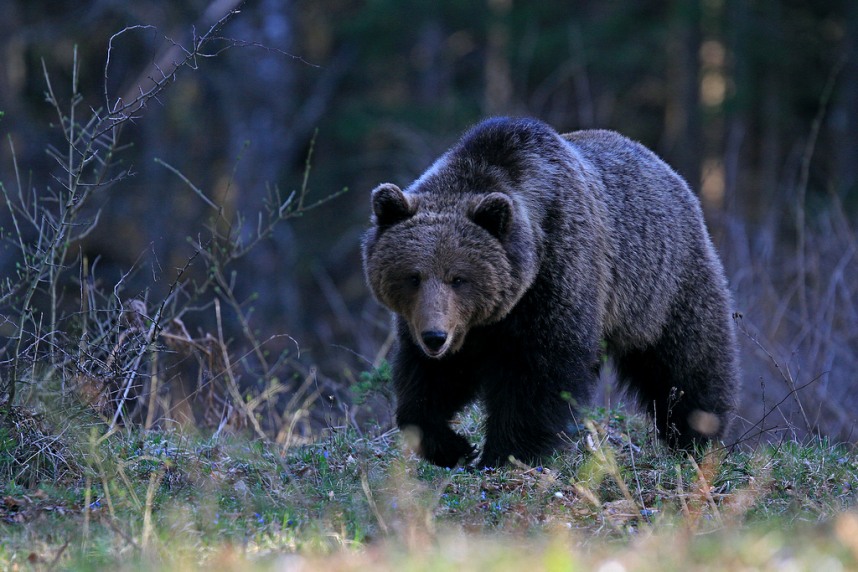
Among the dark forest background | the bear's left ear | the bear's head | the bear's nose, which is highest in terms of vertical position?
the bear's left ear

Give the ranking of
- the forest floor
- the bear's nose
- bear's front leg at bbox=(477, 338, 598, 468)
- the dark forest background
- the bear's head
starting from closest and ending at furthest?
the forest floor → the bear's nose → the bear's head → bear's front leg at bbox=(477, 338, 598, 468) → the dark forest background

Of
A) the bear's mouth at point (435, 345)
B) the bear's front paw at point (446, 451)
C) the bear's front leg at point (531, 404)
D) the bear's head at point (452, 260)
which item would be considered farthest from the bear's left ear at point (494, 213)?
the bear's front paw at point (446, 451)

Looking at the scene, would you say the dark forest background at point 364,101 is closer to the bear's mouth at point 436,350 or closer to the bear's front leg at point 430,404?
the bear's front leg at point 430,404

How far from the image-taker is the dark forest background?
1975cm

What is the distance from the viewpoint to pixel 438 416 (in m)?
6.79

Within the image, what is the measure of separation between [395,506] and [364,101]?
1816cm

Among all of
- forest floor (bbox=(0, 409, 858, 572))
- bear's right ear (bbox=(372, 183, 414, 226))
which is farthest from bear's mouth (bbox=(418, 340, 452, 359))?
bear's right ear (bbox=(372, 183, 414, 226))

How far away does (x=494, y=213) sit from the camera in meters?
6.46

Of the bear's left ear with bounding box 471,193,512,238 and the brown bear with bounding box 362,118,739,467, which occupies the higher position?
the bear's left ear with bounding box 471,193,512,238

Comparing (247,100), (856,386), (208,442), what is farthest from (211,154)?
(208,442)

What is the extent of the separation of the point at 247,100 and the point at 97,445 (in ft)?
47.0

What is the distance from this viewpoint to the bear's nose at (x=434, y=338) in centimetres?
613

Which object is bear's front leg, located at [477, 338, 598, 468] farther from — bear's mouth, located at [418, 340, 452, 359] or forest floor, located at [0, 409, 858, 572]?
bear's mouth, located at [418, 340, 452, 359]

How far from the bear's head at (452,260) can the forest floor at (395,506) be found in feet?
3.02
